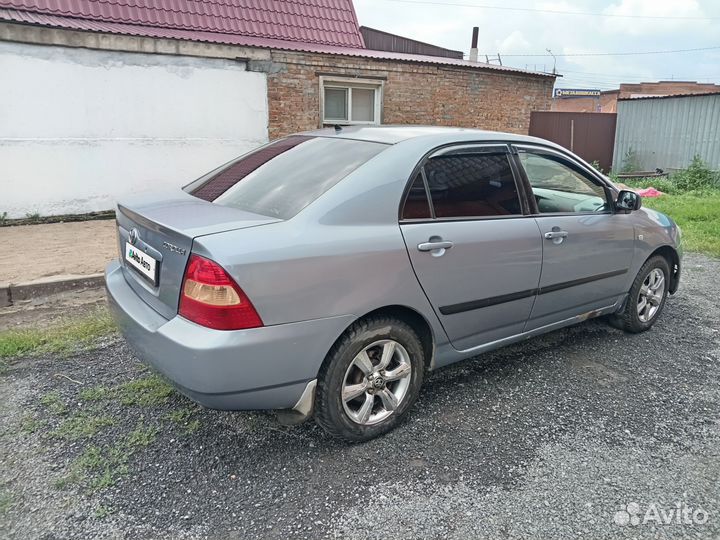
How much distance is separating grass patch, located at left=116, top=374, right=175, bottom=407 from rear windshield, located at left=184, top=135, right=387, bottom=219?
3.76 feet

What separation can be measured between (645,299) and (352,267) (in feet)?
9.53

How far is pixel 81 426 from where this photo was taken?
2.85 m

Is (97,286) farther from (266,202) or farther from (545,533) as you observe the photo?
(545,533)

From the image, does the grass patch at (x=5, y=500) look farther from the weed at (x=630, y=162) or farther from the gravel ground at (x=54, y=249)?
the weed at (x=630, y=162)

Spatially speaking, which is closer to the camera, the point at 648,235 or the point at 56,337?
the point at 56,337

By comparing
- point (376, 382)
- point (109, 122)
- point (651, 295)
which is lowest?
point (376, 382)

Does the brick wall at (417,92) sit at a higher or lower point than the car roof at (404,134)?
higher

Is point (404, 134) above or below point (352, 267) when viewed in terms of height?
above

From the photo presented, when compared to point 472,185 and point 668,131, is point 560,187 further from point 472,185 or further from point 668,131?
point 668,131

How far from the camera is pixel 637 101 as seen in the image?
14914 mm

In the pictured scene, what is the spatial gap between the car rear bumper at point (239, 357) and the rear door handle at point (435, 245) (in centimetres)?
55

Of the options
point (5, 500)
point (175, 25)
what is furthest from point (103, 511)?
point (175, 25)

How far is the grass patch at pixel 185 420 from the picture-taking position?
2832 mm

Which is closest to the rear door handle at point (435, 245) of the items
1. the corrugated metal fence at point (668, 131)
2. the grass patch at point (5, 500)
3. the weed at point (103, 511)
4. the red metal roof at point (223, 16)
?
the weed at point (103, 511)
